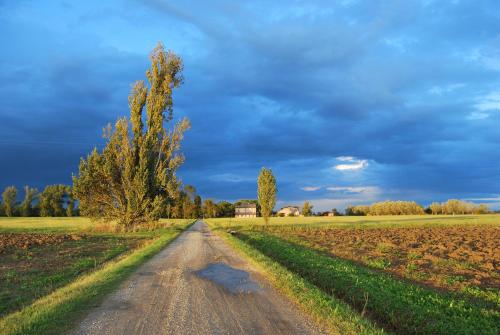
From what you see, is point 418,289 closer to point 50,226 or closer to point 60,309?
point 60,309

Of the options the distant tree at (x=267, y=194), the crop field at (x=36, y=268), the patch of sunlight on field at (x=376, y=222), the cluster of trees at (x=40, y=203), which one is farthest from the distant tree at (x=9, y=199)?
the crop field at (x=36, y=268)

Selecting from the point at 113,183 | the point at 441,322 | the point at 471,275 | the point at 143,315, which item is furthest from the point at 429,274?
the point at 113,183

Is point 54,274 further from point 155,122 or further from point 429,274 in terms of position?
point 155,122

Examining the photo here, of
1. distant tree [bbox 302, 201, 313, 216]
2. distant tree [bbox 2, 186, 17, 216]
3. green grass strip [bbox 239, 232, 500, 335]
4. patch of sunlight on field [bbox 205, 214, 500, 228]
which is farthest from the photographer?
distant tree [bbox 302, 201, 313, 216]

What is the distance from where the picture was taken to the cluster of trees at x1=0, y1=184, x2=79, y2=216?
365ft

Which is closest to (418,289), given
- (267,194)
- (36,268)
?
(36,268)

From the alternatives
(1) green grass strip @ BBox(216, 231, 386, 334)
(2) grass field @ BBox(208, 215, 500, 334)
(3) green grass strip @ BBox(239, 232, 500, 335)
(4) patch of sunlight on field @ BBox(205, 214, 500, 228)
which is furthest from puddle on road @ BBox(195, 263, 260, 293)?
(4) patch of sunlight on field @ BBox(205, 214, 500, 228)

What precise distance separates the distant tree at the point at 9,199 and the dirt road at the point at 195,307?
397 feet

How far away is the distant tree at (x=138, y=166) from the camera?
35.4m

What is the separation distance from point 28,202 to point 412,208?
127053 millimetres

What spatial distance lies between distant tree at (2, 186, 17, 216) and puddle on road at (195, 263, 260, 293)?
12073cm

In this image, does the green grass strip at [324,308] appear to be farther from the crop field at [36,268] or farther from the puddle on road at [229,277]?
the crop field at [36,268]

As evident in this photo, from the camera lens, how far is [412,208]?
12369cm

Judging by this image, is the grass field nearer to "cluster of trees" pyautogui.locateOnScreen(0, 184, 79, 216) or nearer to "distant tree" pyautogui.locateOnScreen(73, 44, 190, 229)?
"distant tree" pyautogui.locateOnScreen(73, 44, 190, 229)
